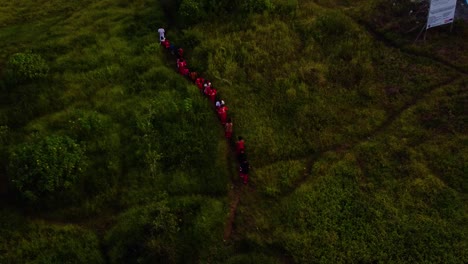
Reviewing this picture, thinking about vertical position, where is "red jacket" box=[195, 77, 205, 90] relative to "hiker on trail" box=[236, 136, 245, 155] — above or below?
above

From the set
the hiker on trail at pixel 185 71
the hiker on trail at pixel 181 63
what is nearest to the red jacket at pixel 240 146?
the hiker on trail at pixel 185 71

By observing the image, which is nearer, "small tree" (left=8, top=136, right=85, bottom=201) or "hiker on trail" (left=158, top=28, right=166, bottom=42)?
"small tree" (left=8, top=136, right=85, bottom=201)

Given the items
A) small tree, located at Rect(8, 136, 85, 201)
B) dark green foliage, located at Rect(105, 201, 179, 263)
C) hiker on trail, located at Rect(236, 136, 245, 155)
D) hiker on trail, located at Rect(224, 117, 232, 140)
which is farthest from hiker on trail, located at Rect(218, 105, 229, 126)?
small tree, located at Rect(8, 136, 85, 201)

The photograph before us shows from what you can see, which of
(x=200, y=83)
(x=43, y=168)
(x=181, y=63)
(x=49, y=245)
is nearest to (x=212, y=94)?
(x=200, y=83)

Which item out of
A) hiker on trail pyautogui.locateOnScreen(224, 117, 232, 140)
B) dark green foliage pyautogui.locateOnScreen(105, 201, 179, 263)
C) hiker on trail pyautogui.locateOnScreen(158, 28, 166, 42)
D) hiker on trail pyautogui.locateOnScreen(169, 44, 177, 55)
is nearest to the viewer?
dark green foliage pyautogui.locateOnScreen(105, 201, 179, 263)

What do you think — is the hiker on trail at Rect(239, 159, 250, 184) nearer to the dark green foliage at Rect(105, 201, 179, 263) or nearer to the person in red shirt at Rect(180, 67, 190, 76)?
the dark green foliage at Rect(105, 201, 179, 263)
